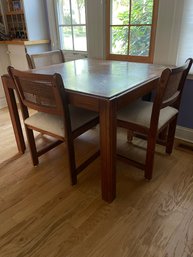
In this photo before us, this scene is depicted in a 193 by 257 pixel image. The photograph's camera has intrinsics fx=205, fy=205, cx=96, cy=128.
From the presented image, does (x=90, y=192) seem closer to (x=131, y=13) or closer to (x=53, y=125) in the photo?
(x=53, y=125)

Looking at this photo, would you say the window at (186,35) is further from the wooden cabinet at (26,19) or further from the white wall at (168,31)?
the wooden cabinet at (26,19)

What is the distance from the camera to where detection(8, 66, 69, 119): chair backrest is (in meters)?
1.13

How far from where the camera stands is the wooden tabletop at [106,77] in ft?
3.86

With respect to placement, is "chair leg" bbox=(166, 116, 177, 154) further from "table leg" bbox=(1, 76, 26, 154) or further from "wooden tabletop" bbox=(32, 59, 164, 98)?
"table leg" bbox=(1, 76, 26, 154)

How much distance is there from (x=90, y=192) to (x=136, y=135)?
0.89 metres

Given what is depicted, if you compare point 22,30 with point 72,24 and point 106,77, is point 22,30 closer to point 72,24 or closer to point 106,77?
point 72,24

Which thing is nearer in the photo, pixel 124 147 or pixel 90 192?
pixel 90 192

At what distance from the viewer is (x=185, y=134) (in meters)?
2.00

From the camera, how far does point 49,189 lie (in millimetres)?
1503

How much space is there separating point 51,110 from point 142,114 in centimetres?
63

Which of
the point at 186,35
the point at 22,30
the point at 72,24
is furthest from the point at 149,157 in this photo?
the point at 22,30

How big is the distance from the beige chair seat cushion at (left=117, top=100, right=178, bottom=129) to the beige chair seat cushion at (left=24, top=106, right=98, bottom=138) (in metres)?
0.22

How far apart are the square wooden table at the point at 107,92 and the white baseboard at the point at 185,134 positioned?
685mm

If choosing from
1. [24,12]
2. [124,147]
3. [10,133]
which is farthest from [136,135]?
[24,12]
